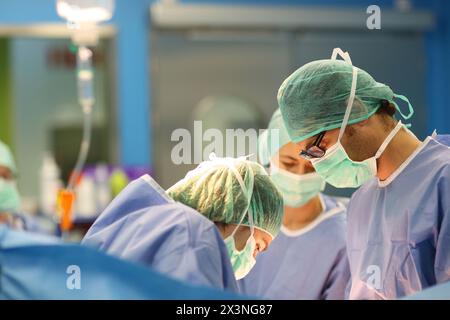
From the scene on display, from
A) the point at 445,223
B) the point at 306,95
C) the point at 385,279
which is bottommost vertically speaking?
the point at 385,279

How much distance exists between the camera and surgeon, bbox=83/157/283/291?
170 cm

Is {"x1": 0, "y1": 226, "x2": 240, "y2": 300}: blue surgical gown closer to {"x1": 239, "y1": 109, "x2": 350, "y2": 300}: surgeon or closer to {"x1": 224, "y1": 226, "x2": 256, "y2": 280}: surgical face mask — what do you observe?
{"x1": 224, "y1": 226, "x2": 256, "y2": 280}: surgical face mask

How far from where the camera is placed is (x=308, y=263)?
266 centimetres

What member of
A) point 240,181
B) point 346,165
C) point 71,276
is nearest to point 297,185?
point 346,165

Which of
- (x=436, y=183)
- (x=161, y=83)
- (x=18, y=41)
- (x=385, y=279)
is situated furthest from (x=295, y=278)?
(x=18, y=41)

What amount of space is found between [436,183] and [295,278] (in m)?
0.81

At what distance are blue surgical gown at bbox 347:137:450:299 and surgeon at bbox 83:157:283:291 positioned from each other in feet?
0.80

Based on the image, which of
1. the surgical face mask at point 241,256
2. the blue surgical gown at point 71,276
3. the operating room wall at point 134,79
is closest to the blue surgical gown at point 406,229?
the surgical face mask at point 241,256

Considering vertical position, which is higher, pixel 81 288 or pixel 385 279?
pixel 81 288

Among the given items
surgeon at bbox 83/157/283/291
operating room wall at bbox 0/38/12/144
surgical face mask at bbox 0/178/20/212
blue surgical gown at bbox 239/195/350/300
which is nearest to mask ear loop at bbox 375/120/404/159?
surgeon at bbox 83/157/283/291

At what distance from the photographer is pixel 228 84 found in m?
4.80

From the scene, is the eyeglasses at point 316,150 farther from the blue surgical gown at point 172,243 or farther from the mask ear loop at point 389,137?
the blue surgical gown at point 172,243

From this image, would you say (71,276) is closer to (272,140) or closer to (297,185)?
(272,140)

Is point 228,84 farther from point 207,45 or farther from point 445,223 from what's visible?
point 445,223
